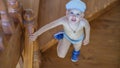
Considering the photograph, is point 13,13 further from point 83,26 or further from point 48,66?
point 48,66

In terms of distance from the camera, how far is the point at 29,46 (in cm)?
143

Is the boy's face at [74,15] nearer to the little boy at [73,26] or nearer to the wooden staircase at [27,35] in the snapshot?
the little boy at [73,26]

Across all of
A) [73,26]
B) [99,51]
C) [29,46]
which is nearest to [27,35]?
[29,46]

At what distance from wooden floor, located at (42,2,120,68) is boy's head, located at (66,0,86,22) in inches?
29.7

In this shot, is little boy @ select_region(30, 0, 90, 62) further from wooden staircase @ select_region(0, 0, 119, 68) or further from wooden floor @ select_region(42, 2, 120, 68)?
wooden floor @ select_region(42, 2, 120, 68)

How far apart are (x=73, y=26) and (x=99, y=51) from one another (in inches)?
31.0

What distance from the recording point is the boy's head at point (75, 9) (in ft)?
3.59

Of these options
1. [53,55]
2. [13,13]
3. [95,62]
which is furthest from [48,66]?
[13,13]

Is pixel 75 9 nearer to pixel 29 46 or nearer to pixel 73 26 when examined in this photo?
pixel 73 26

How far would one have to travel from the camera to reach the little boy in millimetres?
1102

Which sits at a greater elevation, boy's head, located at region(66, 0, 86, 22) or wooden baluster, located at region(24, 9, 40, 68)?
boy's head, located at region(66, 0, 86, 22)

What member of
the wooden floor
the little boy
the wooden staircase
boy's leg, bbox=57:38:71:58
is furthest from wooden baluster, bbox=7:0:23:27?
the wooden floor

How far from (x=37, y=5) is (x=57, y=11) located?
171mm

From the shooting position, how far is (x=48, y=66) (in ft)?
5.98
